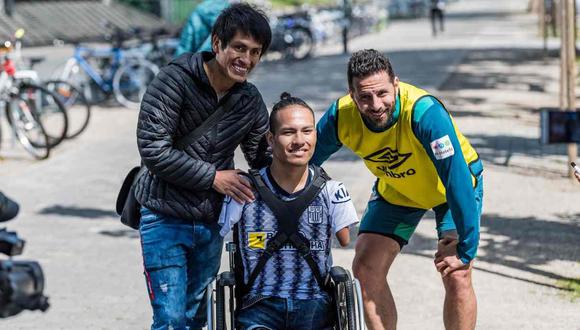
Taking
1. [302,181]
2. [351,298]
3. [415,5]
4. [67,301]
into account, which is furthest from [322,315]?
[415,5]

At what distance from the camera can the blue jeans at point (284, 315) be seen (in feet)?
14.7

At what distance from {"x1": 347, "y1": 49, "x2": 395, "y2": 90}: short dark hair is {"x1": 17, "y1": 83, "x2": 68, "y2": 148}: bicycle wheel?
28.2 feet

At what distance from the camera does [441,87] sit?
750 inches

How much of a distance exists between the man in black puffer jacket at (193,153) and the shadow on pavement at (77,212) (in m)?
5.15

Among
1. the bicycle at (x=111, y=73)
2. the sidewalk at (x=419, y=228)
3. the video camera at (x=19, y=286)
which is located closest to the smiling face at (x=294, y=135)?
the video camera at (x=19, y=286)

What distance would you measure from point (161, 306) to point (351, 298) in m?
0.76

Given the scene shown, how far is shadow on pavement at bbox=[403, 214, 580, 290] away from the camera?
312 inches

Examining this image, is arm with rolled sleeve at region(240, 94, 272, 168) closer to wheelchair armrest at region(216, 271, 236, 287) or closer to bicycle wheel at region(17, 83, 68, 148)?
wheelchair armrest at region(216, 271, 236, 287)

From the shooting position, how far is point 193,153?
15.3 ft

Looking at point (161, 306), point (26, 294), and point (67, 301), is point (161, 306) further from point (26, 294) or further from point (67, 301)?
point (67, 301)

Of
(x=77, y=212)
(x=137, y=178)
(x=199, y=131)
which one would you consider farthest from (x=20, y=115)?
(x=199, y=131)

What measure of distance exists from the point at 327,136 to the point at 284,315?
0.94 m

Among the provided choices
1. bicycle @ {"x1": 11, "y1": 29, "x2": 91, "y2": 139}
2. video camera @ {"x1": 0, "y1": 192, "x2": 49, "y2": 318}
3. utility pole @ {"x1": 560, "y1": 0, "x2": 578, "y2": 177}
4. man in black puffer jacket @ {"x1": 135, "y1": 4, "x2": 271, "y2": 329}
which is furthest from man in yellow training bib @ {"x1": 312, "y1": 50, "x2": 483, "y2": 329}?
bicycle @ {"x1": 11, "y1": 29, "x2": 91, "y2": 139}

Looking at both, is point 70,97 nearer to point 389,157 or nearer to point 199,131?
point 389,157
